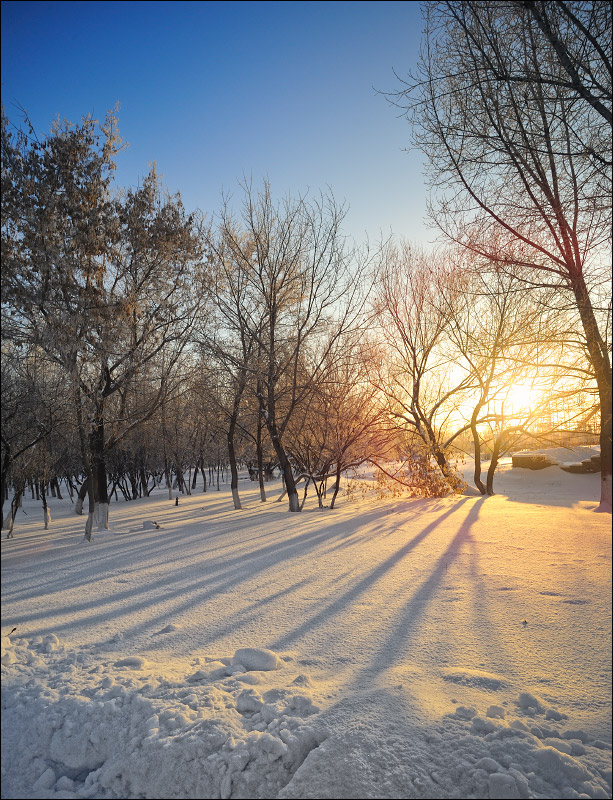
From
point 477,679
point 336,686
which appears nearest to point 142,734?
point 336,686

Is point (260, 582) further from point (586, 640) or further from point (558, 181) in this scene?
point (558, 181)

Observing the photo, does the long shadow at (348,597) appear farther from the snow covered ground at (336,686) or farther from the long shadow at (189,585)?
the long shadow at (189,585)

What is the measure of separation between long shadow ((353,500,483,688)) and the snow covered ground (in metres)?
0.02

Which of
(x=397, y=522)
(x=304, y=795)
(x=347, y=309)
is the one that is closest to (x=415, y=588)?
(x=304, y=795)

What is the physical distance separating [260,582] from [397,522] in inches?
160

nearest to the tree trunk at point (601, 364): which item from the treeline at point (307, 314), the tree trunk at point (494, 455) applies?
the treeline at point (307, 314)

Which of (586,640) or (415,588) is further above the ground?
(586,640)

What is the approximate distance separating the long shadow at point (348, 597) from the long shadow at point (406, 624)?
0.52 metres

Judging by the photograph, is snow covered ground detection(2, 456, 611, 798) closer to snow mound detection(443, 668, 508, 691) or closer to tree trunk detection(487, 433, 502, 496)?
snow mound detection(443, 668, 508, 691)

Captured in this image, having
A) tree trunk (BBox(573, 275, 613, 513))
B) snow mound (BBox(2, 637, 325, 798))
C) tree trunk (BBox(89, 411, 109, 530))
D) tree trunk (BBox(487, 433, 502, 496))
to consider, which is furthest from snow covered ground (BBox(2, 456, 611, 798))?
tree trunk (BBox(487, 433, 502, 496))

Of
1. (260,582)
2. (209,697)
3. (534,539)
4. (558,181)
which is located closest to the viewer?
(209,697)

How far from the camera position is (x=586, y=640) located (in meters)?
1.88

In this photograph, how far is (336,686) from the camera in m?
2.33

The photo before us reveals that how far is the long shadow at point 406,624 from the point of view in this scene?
2.51m
